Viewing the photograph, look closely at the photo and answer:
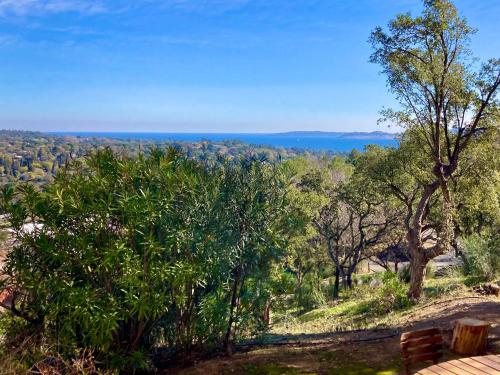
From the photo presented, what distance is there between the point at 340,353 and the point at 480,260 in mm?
7525

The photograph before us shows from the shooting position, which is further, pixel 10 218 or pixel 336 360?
pixel 336 360

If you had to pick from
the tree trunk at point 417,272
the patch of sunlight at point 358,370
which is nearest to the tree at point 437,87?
the tree trunk at point 417,272

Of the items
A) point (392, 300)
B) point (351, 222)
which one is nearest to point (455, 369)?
point (392, 300)

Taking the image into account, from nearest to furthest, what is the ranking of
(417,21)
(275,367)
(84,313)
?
(84,313)
(275,367)
(417,21)

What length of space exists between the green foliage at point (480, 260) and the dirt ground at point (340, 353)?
3.67 metres

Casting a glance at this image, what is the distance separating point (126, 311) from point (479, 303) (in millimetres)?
7603

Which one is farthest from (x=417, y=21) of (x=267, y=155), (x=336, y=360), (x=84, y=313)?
(x=84, y=313)

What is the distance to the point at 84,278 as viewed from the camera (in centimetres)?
609

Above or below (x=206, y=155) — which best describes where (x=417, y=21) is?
above

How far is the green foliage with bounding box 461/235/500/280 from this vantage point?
12.3 metres

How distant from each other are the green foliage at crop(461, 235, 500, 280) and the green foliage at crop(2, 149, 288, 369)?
8620mm

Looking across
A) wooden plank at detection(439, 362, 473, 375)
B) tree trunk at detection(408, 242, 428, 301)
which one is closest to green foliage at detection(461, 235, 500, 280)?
tree trunk at detection(408, 242, 428, 301)

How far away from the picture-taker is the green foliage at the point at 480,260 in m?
12.3

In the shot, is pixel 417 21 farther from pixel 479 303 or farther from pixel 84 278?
pixel 84 278
